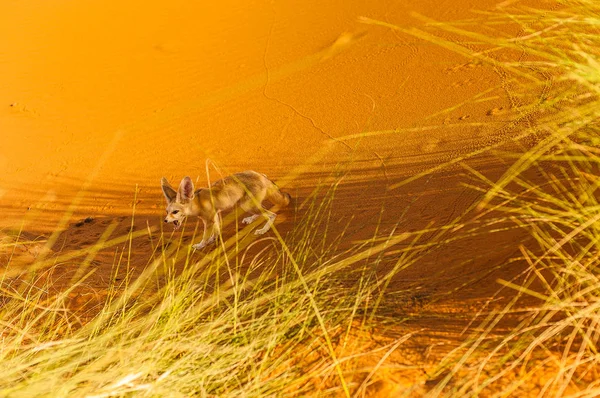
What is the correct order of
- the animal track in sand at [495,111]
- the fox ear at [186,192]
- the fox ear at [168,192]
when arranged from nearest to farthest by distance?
the fox ear at [186,192] → the fox ear at [168,192] → the animal track in sand at [495,111]

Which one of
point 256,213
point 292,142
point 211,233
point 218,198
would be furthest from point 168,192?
point 292,142

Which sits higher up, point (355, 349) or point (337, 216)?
point (355, 349)

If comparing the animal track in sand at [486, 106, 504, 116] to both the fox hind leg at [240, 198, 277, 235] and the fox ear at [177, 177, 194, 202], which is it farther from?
the fox ear at [177, 177, 194, 202]

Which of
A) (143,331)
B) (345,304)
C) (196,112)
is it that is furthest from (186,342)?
(196,112)

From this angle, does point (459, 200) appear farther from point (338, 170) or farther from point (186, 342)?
point (186, 342)

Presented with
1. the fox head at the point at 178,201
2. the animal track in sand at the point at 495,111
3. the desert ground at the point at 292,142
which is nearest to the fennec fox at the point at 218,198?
the fox head at the point at 178,201

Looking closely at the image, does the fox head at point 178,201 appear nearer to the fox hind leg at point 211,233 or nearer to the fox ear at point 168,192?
the fox ear at point 168,192

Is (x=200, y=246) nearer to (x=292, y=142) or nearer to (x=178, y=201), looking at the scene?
(x=178, y=201)
